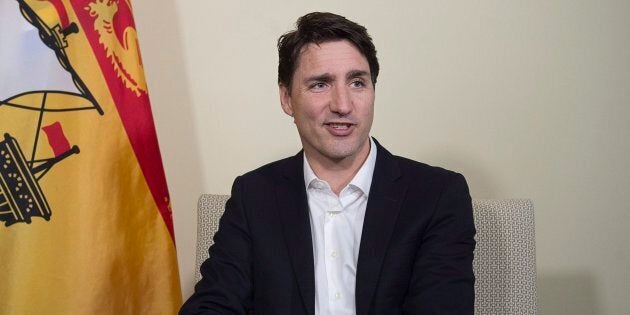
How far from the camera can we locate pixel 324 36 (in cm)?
167

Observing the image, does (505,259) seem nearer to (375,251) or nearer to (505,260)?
(505,260)

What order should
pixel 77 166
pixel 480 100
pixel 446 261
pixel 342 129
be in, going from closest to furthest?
pixel 446 261 → pixel 342 129 → pixel 77 166 → pixel 480 100

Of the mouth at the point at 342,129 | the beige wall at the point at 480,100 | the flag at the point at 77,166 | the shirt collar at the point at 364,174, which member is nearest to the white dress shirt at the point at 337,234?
the shirt collar at the point at 364,174

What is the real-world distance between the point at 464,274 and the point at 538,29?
127 centimetres

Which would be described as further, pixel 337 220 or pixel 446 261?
pixel 337 220

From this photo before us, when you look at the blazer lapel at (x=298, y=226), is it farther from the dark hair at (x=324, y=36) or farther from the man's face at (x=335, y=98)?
the dark hair at (x=324, y=36)

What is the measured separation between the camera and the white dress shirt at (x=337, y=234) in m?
1.63

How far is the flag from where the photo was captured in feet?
6.15

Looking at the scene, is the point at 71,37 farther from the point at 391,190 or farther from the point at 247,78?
the point at 391,190

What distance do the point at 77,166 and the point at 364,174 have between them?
78 centimetres

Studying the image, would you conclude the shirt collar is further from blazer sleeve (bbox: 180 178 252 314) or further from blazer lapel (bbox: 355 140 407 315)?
blazer sleeve (bbox: 180 178 252 314)

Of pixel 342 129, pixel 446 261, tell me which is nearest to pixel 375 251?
pixel 446 261

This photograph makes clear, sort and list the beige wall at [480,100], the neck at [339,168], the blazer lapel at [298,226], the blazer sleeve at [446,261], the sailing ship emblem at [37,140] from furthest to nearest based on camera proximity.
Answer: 1. the beige wall at [480,100]
2. the sailing ship emblem at [37,140]
3. the neck at [339,168]
4. the blazer lapel at [298,226]
5. the blazer sleeve at [446,261]

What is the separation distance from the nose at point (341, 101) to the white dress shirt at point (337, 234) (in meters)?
0.15
